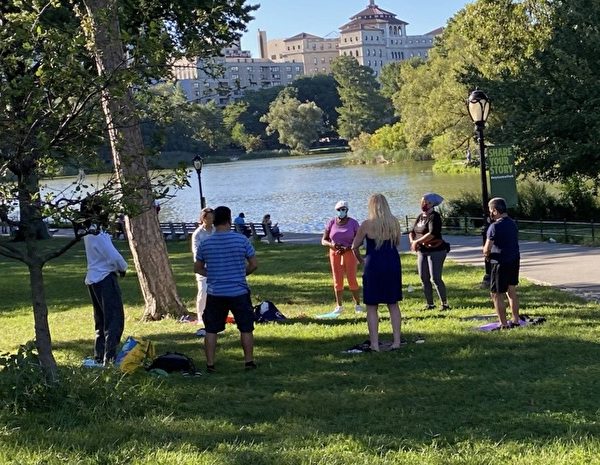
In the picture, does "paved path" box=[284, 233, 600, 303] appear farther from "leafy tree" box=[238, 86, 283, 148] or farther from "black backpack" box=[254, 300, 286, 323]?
"leafy tree" box=[238, 86, 283, 148]

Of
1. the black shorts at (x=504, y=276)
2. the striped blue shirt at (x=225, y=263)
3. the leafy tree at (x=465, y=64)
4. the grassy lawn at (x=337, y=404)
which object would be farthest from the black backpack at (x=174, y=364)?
the leafy tree at (x=465, y=64)

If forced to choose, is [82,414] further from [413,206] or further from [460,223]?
[413,206]

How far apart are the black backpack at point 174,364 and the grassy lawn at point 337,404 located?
0.19 metres

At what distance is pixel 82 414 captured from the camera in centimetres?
549

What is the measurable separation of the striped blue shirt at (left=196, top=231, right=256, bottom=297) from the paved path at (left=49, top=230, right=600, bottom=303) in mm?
5608

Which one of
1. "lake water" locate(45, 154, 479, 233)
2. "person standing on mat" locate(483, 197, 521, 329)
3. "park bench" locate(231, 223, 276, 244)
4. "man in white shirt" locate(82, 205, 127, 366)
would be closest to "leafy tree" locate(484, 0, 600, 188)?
"park bench" locate(231, 223, 276, 244)

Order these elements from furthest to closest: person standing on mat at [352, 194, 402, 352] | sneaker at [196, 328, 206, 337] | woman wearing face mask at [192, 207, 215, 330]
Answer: sneaker at [196, 328, 206, 337] < woman wearing face mask at [192, 207, 215, 330] < person standing on mat at [352, 194, 402, 352]

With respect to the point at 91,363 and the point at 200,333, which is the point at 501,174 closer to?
the point at 200,333

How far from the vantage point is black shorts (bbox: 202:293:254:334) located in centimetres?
706

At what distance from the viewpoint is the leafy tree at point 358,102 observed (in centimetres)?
12438

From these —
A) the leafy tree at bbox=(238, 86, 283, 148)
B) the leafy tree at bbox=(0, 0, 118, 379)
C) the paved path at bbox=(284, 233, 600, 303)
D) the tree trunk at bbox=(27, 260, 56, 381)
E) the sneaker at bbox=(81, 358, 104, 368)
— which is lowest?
the paved path at bbox=(284, 233, 600, 303)

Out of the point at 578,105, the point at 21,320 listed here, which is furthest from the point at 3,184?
the point at 578,105

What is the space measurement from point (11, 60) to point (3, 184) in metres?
1.02

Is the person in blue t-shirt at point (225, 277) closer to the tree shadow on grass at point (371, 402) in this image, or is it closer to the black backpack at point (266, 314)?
the tree shadow on grass at point (371, 402)
